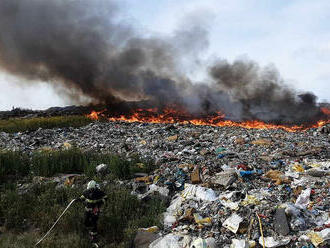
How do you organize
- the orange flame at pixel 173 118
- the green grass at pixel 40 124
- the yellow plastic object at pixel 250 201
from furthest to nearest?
the orange flame at pixel 173 118 < the green grass at pixel 40 124 < the yellow plastic object at pixel 250 201

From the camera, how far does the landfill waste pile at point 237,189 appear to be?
383cm

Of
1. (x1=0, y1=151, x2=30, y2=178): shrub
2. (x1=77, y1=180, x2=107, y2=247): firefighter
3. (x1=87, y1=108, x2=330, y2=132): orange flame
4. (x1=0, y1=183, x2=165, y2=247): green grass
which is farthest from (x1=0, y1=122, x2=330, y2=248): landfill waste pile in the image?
(x1=87, y1=108, x2=330, y2=132): orange flame

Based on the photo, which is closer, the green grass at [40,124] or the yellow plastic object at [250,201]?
the yellow plastic object at [250,201]

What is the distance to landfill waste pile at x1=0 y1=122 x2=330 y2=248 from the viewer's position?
3828 mm

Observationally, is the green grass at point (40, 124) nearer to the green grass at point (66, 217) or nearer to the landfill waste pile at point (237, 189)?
the landfill waste pile at point (237, 189)

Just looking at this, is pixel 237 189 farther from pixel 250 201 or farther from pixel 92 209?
pixel 92 209

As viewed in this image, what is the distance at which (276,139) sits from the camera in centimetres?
979

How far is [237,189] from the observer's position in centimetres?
530

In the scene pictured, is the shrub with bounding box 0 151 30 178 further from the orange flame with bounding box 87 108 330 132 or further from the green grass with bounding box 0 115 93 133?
the orange flame with bounding box 87 108 330 132

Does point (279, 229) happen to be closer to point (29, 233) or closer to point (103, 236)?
point (103, 236)

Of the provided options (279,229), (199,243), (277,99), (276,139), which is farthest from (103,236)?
(277,99)

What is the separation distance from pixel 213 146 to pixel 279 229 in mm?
5537

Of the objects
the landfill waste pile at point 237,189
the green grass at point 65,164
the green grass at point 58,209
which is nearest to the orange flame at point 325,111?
the landfill waste pile at point 237,189

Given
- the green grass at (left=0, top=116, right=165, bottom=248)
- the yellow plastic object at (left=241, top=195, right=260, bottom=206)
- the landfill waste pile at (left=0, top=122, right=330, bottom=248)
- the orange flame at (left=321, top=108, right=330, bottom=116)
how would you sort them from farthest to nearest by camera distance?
the orange flame at (left=321, top=108, right=330, bottom=116) < the yellow plastic object at (left=241, top=195, right=260, bottom=206) < the green grass at (left=0, top=116, right=165, bottom=248) < the landfill waste pile at (left=0, top=122, right=330, bottom=248)
